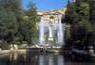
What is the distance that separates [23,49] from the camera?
45688 mm

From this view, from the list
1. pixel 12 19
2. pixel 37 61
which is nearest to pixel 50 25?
pixel 12 19

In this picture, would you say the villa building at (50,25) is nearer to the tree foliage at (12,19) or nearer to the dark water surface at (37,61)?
the tree foliage at (12,19)

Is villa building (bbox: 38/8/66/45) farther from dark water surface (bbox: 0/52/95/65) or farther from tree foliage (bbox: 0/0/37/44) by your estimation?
dark water surface (bbox: 0/52/95/65)

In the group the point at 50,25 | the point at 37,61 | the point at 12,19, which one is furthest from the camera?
the point at 50,25

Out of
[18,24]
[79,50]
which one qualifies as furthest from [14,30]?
[79,50]

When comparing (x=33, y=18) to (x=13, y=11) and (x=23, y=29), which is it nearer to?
(x=23, y=29)

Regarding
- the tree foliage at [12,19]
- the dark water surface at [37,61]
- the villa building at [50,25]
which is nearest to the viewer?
the dark water surface at [37,61]

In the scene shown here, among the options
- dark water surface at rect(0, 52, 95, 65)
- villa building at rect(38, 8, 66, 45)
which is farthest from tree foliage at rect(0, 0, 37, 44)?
villa building at rect(38, 8, 66, 45)

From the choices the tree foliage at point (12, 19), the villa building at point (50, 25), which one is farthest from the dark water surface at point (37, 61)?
the villa building at point (50, 25)

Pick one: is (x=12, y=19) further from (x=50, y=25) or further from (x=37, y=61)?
(x=50, y=25)

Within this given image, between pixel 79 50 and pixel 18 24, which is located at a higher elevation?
pixel 18 24

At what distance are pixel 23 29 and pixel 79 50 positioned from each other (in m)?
8.31

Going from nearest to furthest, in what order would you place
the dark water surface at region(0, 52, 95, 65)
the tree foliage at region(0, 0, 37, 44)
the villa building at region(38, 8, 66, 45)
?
the dark water surface at region(0, 52, 95, 65), the tree foliage at region(0, 0, 37, 44), the villa building at region(38, 8, 66, 45)

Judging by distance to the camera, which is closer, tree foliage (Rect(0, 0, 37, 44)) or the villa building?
tree foliage (Rect(0, 0, 37, 44))
